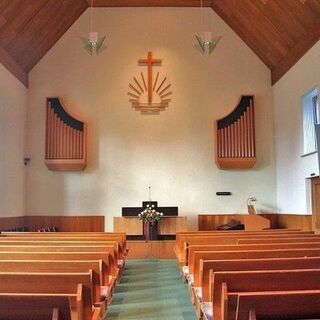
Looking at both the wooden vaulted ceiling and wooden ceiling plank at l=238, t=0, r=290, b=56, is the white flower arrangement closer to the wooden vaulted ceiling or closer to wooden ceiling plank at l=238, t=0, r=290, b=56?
the wooden vaulted ceiling

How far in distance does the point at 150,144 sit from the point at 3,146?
3298 mm

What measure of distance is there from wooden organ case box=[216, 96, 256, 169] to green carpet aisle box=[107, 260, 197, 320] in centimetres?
353

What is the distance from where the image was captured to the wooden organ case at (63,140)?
10.0 m

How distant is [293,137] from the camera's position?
30.1 ft

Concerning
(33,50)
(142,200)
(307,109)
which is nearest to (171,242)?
(142,200)

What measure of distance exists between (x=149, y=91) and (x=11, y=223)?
A: 4301 mm

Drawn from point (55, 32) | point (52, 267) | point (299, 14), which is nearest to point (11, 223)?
point (55, 32)

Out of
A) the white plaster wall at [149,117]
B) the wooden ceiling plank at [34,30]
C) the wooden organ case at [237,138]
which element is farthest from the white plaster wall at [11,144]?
the wooden organ case at [237,138]

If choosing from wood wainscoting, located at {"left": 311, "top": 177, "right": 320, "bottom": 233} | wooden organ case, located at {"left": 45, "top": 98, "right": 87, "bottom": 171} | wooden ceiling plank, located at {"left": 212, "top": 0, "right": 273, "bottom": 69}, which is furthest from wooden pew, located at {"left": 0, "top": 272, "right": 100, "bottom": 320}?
wooden ceiling plank, located at {"left": 212, "top": 0, "right": 273, "bottom": 69}

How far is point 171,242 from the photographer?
349 inches

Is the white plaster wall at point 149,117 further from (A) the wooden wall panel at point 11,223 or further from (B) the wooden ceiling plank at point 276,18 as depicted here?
(B) the wooden ceiling plank at point 276,18

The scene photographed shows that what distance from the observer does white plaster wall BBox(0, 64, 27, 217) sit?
8.84 m

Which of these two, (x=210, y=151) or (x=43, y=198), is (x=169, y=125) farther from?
(x=43, y=198)

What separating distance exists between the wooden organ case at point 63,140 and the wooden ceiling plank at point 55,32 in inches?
41.2
